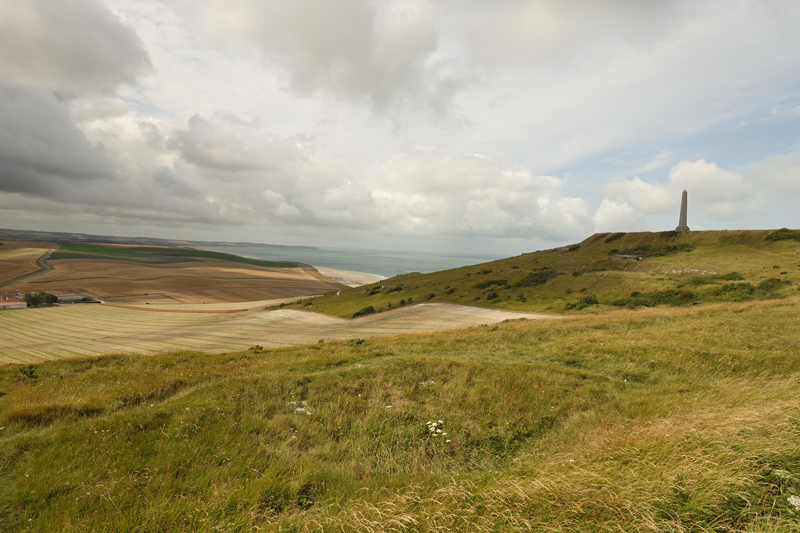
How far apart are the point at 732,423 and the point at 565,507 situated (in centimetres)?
442

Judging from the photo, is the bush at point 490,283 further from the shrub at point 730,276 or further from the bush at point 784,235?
the bush at point 784,235

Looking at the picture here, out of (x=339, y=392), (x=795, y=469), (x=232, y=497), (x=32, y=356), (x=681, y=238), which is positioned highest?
(x=681, y=238)

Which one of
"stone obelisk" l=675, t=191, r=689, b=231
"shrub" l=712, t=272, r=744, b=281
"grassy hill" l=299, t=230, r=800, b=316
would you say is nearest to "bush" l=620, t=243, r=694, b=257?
"grassy hill" l=299, t=230, r=800, b=316

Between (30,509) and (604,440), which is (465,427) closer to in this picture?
(604,440)

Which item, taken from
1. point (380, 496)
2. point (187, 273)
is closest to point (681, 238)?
point (380, 496)

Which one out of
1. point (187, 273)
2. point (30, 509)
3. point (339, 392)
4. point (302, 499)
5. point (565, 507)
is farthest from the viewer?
point (187, 273)

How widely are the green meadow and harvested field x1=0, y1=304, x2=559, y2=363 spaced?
26.0 m

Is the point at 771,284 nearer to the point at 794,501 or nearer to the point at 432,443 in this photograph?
the point at 794,501

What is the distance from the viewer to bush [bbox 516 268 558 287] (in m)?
65.1

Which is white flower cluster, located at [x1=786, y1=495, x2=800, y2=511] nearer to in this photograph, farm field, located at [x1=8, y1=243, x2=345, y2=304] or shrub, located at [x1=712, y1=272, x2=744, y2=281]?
shrub, located at [x1=712, y1=272, x2=744, y2=281]

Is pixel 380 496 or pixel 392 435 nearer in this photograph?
pixel 380 496

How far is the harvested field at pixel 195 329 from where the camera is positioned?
41812mm

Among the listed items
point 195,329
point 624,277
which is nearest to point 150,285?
point 195,329

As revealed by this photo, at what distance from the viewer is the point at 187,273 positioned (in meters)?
180
